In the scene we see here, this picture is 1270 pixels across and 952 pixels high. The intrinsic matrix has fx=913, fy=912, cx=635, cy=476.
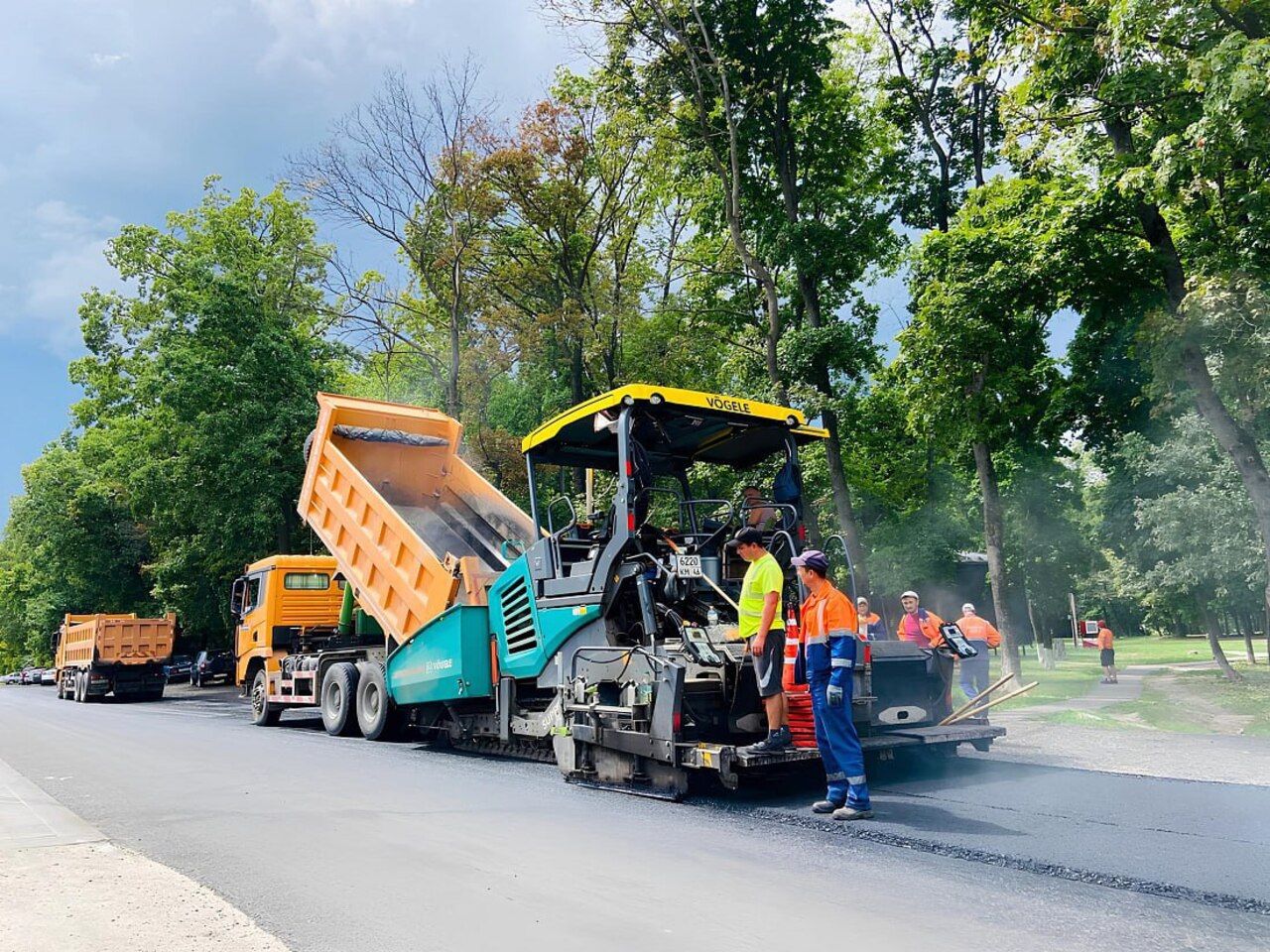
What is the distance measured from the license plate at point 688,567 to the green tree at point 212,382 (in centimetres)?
2105

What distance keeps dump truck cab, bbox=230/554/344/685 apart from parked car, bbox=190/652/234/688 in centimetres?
1742

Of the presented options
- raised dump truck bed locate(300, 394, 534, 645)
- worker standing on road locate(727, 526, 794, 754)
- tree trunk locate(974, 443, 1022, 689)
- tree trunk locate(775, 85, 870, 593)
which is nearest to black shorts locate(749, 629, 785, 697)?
worker standing on road locate(727, 526, 794, 754)

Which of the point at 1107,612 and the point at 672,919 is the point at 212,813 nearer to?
the point at 672,919

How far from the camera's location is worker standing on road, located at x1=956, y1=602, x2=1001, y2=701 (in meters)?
10.1

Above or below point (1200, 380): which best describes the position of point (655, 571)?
below

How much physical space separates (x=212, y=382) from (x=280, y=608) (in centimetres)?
1471

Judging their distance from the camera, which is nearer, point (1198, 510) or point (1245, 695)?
point (1245, 695)

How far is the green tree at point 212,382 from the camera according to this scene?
25984 mm

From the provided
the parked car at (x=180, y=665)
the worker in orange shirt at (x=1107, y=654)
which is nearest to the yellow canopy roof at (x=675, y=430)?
the worker in orange shirt at (x=1107, y=654)

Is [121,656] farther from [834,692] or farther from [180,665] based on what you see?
[834,692]

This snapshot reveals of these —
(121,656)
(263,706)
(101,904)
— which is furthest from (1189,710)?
(121,656)

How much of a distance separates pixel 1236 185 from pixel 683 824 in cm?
1044

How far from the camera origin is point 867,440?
66.4 ft

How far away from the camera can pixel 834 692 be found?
17.9ft
